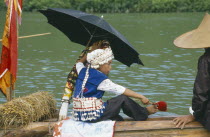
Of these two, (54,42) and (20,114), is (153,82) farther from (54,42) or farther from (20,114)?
(54,42)

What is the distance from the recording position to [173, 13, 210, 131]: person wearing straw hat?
5070mm

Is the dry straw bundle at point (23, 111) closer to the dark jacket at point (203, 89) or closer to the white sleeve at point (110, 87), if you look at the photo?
the white sleeve at point (110, 87)

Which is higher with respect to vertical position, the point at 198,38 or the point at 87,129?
the point at 198,38

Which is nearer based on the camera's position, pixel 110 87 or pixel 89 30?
pixel 110 87

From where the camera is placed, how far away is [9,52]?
651 centimetres

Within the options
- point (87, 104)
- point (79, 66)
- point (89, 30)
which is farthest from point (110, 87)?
point (89, 30)

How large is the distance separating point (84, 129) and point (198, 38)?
58.6 inches

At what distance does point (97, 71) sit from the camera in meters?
5.38

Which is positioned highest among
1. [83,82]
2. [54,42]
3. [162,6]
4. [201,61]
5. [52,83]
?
[201,61]

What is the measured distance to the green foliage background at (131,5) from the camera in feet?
169

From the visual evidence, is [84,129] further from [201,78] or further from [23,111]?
[201,78]

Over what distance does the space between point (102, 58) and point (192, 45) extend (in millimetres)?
929

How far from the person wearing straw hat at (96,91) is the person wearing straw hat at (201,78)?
0.51m

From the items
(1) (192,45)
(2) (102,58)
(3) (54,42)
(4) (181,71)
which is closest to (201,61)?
(1) (192,45)
